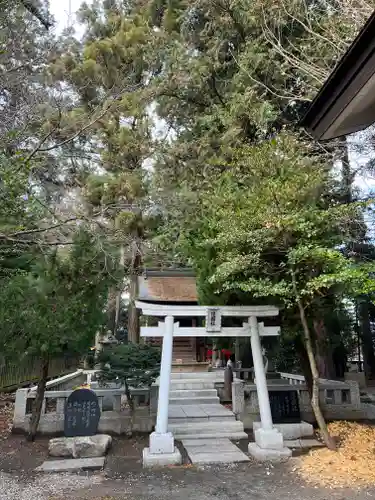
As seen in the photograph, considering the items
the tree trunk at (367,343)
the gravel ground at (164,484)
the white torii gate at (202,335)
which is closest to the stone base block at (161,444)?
the white torii gate at (202,335)

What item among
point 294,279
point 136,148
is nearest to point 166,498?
point 294,279

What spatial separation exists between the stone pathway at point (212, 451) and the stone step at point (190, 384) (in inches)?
161

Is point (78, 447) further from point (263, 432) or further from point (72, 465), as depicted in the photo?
point (263, 432)

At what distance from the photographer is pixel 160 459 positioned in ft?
20.0

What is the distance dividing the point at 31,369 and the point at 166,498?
1063 cm

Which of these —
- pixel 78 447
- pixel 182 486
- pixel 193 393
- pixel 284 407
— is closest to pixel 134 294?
pixel 193 393

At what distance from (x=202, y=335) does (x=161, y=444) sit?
196 cm

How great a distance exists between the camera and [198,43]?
14438 mm

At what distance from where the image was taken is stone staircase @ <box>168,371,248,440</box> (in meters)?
7.84

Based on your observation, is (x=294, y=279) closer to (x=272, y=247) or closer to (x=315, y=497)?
(x=272, y=247)

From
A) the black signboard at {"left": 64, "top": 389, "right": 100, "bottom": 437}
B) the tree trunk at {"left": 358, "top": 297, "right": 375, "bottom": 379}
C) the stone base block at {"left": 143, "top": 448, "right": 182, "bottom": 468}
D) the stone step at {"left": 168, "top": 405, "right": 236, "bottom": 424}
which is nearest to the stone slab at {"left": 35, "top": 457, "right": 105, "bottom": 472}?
the stone base block at {"left": 143, "top": 448, "right": 182, "bottom": 468}

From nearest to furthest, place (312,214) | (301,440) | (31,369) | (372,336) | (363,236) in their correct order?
(312,214)
(301,440)
(363,236)
(31,369)
(372,336)

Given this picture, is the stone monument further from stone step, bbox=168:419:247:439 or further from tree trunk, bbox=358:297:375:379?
tree trunk, bbox=358:297:375:379

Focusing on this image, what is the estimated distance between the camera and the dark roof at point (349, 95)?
89.6 inches
